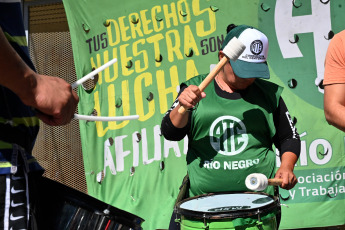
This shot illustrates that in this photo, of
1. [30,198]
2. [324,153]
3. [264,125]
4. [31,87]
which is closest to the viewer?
[31,87]

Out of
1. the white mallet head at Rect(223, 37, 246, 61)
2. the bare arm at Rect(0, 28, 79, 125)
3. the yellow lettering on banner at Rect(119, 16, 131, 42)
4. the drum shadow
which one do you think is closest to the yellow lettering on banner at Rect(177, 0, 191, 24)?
the yellow lettering on banner at Rect(119, 16, 131, 42)

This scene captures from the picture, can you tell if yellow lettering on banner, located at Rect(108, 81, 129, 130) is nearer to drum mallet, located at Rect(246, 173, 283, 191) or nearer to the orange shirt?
the orange shirt

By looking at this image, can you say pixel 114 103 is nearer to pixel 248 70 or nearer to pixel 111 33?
pixel 111 33

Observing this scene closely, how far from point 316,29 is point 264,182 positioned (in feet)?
9.74

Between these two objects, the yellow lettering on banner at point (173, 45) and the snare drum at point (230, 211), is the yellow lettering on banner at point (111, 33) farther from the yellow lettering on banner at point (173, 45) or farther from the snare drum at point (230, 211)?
the snare drum at point (230, 211)

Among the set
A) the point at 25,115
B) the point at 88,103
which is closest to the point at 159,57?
the point at 88,103

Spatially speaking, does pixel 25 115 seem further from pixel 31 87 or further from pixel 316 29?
pixel 316 29

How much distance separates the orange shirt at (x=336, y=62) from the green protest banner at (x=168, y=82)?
2.11m

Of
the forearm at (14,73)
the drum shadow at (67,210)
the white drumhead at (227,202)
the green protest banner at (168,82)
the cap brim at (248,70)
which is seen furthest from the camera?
the green protest banner at (168,82)

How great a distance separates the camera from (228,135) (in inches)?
124

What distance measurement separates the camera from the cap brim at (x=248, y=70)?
3127 mm

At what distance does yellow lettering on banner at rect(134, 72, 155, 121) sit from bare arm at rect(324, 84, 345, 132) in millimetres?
2508

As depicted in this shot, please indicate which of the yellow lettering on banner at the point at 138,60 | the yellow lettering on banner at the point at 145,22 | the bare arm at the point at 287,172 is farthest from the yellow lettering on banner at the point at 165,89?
the bare arm at the point at 287,172

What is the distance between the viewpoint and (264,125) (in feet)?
10.6
